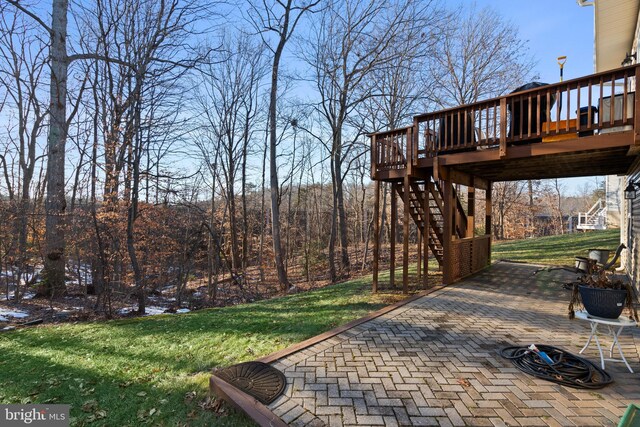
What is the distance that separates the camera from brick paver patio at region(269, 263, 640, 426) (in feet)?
7.27

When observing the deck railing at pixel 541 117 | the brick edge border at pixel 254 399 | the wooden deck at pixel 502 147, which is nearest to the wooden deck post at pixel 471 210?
the wooden deck at pixel 502 147

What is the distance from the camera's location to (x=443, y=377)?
2.75 m

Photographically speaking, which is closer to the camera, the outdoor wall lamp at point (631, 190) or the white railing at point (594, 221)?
the outdoor wall lamp at point (631, 190)

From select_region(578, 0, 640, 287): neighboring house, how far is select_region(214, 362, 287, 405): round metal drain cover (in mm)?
6712

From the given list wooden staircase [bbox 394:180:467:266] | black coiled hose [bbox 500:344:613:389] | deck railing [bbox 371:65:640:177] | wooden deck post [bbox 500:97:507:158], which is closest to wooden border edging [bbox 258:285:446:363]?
black coiled hose [bbox 500:344:613:389]

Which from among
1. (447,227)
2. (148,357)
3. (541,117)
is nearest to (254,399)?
(148,357)

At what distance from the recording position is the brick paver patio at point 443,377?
2.21 meters

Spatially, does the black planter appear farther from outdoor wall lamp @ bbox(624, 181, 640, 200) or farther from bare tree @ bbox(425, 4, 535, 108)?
bare tree @ bbox(425, 4, 535, 108)

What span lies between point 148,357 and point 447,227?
221 inches

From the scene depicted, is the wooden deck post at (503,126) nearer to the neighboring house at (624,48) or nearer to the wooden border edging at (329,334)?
the neighboring house at (624,48)

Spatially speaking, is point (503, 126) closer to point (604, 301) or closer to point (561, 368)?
point (604, 301)

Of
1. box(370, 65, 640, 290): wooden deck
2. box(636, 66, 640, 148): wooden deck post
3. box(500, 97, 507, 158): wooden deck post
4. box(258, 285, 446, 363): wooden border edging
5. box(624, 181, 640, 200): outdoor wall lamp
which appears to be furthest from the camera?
box(624, 181, 640, 200): outdoor wall lamp

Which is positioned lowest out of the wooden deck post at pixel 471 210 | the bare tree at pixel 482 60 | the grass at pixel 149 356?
the grass at pixel 149 356

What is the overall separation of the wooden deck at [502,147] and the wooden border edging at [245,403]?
4.42 m
